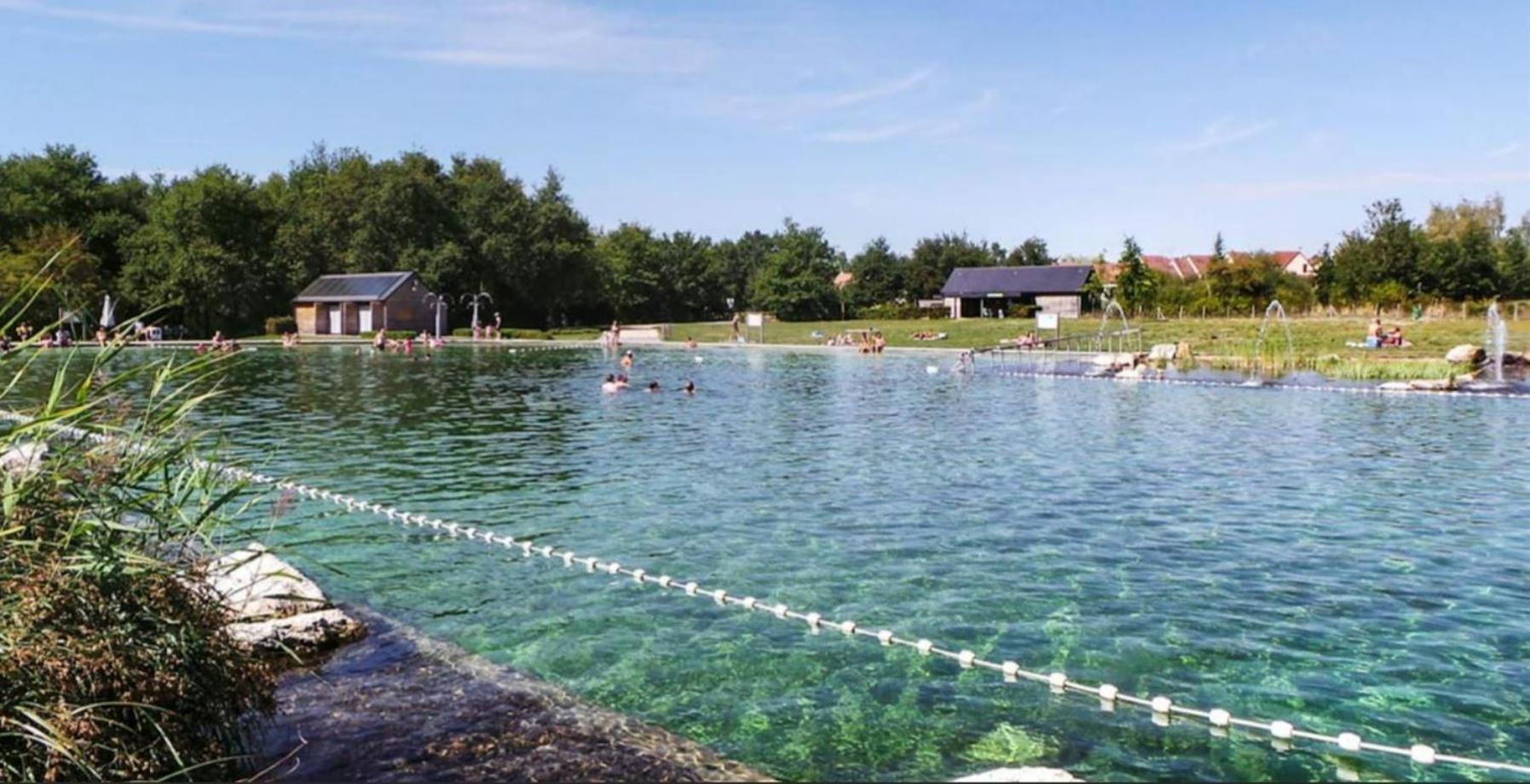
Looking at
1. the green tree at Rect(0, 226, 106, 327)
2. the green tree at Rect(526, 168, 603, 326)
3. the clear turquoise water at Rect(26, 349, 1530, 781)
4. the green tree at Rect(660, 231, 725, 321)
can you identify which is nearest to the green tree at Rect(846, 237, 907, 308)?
the green tree at Rect(660, 231, 725, 321)

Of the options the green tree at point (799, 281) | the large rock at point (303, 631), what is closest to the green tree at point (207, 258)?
the green tree at point (799, 281)

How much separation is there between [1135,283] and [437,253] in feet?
161

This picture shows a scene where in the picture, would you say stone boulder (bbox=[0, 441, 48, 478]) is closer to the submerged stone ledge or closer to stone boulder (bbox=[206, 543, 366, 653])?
stone boulder (bbox=[206, 543, 366, 653])

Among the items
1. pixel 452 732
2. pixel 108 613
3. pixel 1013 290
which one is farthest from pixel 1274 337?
pixel 108 613

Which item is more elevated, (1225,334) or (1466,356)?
(1225,334)

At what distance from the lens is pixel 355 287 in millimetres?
75062

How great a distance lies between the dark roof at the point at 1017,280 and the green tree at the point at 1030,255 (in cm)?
1032

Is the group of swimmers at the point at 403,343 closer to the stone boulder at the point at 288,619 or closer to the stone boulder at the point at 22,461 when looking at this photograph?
the stone boulder at the point at 288,619

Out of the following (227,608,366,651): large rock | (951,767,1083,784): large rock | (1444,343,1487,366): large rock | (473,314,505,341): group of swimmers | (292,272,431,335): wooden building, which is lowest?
(227,608,366,651): large rock

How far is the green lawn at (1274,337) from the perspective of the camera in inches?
1503

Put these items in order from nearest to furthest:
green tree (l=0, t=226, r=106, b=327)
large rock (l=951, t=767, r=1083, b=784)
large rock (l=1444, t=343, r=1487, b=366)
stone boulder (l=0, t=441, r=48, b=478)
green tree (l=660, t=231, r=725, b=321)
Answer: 1. large rock (l=951, t=767, r=1083, b=784)
2. stone boulder (l=0, t=441, r=48, b=478)
3. large rock (l=1444, t=343, r=1487, b=366)
4. green tree (l=0, t=226, r=106, b=327)
5. green tree (l=660, t=231, r=725, b=321)

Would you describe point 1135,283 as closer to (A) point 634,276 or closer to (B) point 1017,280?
(B) point 1017,280

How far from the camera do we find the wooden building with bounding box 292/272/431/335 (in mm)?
73688

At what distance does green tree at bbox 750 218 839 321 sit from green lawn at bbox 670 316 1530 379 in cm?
1598
